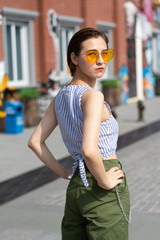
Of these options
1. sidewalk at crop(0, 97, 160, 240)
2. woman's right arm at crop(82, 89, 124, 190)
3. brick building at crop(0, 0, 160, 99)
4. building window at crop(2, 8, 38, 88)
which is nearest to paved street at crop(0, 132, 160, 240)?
sidewalk at crop(0, 97, 160, 240)

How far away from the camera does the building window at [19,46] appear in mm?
14430

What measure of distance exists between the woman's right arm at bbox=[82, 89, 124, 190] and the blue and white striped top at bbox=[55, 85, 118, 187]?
0.08m

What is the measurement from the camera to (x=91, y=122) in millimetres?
2340

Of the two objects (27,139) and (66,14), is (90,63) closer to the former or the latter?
(27,139)

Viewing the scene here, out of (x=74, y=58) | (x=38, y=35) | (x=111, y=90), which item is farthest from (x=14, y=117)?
(x=74, y=58)

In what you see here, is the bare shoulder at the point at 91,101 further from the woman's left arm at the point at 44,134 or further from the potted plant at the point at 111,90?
the potted plant at the point at 111,90

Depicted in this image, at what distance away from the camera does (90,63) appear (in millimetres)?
2533

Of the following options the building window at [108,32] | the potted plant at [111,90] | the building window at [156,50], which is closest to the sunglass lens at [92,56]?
the potted plant at [111,90]

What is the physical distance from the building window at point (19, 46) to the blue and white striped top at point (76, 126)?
11516mm

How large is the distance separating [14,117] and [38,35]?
14.2ft

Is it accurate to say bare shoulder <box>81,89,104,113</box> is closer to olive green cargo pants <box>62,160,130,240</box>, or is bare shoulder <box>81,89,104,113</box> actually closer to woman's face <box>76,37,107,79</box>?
woman's face <box>76,37,107,79</box>

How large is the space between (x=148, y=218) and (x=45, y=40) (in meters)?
11.5

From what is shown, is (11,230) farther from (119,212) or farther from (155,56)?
(155,56)

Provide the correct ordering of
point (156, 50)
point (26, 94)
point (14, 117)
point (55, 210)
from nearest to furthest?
point (55, 210) < point (14, 117) < point (26, 94) < point (156, 50)
